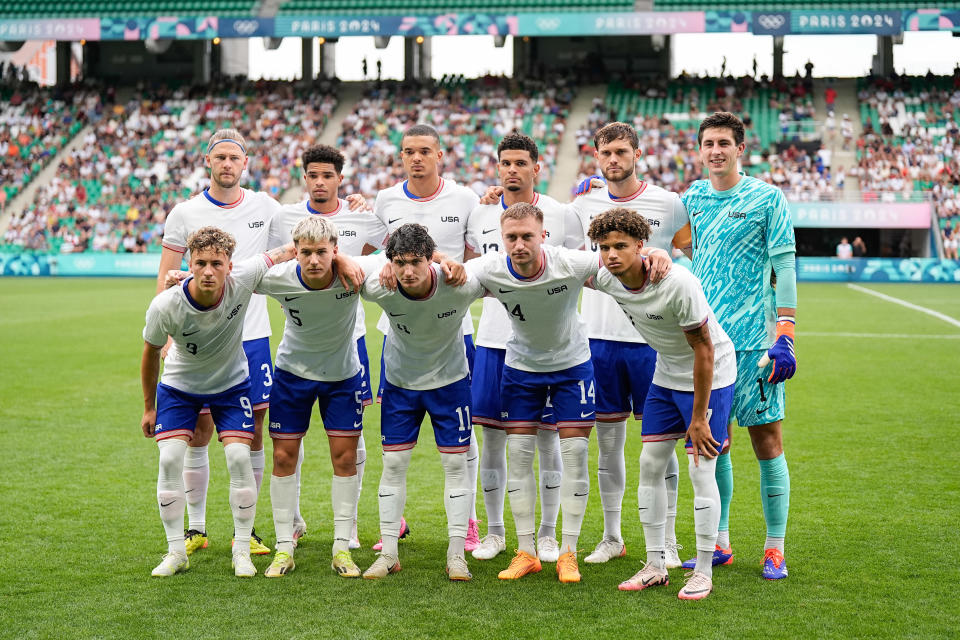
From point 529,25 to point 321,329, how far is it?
3195 centimetres

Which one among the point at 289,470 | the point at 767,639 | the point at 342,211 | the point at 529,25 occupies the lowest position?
the point at 767,639

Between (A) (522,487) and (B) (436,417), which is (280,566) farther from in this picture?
(A) (522,487)

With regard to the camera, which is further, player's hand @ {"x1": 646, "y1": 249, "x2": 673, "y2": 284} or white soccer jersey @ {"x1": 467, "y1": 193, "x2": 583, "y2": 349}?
white soccer jersey @ {"x1": 467, "y1": 193, "x2": 583, "y2": 349}

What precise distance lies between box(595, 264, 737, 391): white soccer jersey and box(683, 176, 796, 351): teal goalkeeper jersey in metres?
0.22

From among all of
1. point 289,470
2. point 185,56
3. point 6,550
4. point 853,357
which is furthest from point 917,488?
point 185,56

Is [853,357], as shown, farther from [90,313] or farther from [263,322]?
[90,313]

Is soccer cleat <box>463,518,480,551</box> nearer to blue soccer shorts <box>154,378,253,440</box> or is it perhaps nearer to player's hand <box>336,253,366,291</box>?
blue soccer shorts <box>154,378,253,440</box>

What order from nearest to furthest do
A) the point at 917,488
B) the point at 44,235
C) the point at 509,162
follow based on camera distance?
1. the point at 509,162
2. the point at 917,488
3. the point at 44,235

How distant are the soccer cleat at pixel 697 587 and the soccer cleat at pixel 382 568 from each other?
1.54 meters

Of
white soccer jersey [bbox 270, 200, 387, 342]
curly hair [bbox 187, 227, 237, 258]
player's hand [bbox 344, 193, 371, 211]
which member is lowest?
curly hair [bbox 187, 227, 237, 258]

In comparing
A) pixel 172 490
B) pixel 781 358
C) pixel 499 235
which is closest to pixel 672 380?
pixel 781 358

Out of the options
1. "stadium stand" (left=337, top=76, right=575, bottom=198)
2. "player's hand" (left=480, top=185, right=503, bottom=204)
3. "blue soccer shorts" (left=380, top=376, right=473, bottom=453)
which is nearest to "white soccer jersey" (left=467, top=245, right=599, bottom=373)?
"blue soccer shorts" (left=380, top=376, right=473, bottom=453)

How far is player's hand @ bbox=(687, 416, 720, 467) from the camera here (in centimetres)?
488

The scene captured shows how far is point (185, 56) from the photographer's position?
43125 millimetres
